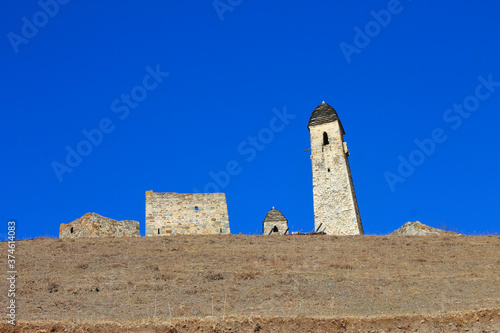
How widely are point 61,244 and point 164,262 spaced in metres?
5.85

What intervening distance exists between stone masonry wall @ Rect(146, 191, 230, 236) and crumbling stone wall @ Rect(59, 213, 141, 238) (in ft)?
2.97

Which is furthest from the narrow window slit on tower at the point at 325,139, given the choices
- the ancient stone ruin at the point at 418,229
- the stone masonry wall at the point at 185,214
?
the stone masonry wall at the point at 185,214

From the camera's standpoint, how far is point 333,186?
35.0m

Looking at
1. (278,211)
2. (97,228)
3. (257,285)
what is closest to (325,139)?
(278,211)

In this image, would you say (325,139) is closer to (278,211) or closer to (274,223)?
(278,211)

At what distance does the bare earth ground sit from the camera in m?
11.6

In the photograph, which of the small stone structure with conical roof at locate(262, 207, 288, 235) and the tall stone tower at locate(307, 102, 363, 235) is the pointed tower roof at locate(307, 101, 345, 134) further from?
the small stone structure with conical roof at locate(262, 207, 288, 235)

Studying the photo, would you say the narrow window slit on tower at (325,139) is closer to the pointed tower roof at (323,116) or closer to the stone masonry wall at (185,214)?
the pointed tower roof at (323,116)

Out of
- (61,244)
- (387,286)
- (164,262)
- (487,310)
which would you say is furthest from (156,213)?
(487,310)

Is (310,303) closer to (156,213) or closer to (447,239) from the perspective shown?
(447,239)

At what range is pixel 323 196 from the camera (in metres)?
35.0

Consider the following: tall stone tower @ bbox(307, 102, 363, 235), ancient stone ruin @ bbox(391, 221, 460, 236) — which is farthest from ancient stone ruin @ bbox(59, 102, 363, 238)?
ancient stone ruin @ bbox(391, 221, 460, 236)

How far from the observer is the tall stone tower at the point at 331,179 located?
111ft

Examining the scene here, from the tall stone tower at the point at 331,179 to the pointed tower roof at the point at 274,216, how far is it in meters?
5.94
